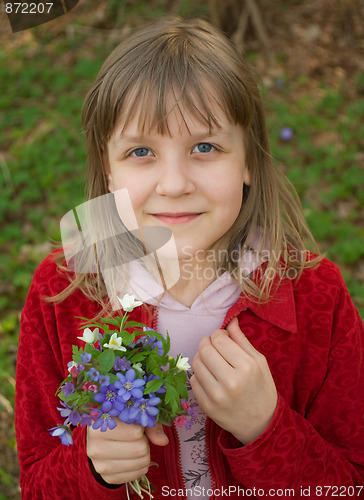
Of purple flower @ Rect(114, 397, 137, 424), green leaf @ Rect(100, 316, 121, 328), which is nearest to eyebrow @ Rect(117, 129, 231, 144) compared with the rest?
green leaf @ Rect(100, 316, 121, 328)

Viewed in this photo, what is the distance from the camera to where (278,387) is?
5.99ft

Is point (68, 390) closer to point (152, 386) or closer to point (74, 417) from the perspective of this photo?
point (74, 417)

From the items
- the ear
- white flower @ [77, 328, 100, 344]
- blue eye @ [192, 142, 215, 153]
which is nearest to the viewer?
white flower @ [77, 328, 100, 344]

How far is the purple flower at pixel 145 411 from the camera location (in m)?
1.30

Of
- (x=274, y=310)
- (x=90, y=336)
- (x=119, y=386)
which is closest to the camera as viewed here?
(x=119, y=386)

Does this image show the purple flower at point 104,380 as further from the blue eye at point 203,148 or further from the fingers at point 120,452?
the blue eye at point 203,148

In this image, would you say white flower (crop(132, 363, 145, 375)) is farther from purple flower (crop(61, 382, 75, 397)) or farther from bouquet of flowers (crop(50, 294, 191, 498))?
purple flower (crop(61, 382, 75, 397))

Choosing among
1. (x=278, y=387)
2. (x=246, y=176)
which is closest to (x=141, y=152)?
(x=246, y=176)

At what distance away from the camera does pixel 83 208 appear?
2.10m

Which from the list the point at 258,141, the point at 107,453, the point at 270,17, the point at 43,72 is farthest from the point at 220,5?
the point at 107,453

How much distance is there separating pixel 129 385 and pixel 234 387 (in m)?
0.38

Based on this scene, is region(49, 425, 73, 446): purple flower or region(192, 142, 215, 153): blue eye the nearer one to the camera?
region(49, 425, 73, 446): purple flower

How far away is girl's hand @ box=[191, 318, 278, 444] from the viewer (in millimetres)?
1558

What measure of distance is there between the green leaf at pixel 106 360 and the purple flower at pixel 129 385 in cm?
3
